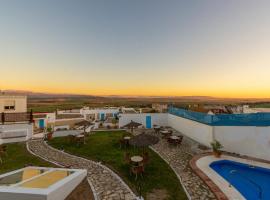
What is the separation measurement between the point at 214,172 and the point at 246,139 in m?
5.10

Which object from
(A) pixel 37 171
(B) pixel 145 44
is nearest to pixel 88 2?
(B) pixel 145 44

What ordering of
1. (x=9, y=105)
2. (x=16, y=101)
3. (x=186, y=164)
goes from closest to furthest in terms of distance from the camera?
(x=186, y=164), (x=9, y=105), (x=16, y=101)

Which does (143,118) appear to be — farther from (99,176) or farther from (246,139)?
(99,176)

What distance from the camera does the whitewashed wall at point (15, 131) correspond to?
17206mm

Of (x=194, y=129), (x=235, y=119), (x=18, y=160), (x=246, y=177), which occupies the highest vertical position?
(x=235, y=119)

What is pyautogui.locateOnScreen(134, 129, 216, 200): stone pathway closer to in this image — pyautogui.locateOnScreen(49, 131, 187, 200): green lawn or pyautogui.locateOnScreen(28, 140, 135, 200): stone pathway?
pyautogui.locateOnScreen(49, 131, 187, 200): green lawn

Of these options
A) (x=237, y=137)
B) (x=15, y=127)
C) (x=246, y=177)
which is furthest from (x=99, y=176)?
(x=15, y=127)

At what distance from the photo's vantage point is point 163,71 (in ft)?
118

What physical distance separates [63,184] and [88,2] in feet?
76.8

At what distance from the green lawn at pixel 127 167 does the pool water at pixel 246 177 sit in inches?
127

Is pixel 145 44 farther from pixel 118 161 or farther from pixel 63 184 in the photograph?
pixel 63 184

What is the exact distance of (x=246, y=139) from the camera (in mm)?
12750

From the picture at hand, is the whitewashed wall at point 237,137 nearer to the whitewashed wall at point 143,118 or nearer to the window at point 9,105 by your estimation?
the whitewashed wall at point 143,118

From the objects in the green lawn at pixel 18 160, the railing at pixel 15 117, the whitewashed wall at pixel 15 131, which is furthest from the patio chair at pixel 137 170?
the railing at pixel 15 117
